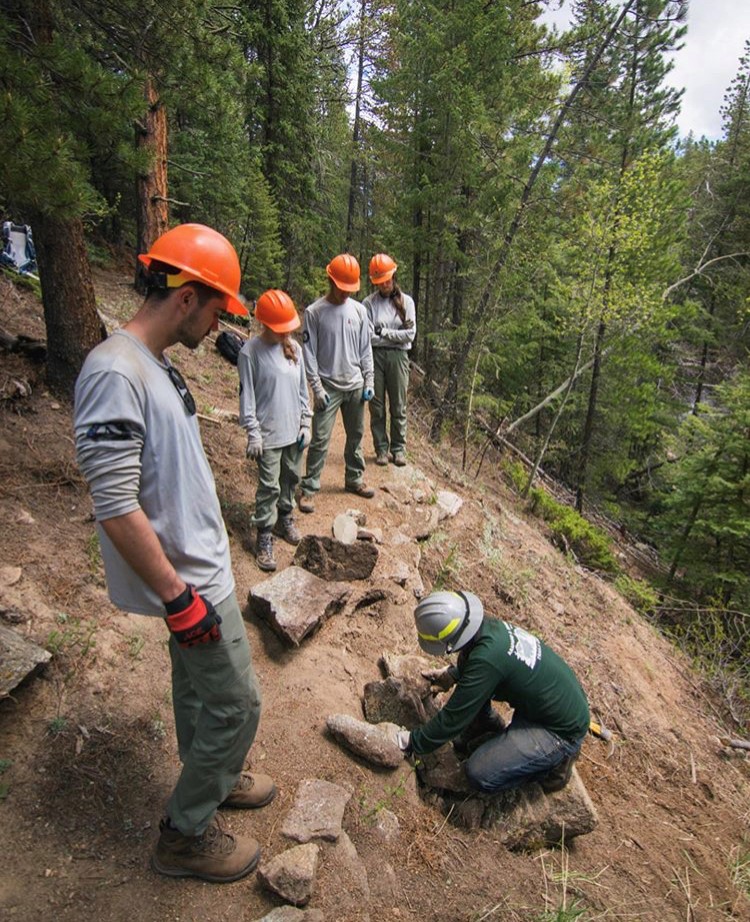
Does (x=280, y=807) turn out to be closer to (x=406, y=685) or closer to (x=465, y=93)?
(x=406, y=685)

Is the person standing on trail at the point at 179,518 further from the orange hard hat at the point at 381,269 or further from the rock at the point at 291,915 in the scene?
the orange hard hat at the point at 381,269

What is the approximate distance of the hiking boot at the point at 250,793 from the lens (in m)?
2.66

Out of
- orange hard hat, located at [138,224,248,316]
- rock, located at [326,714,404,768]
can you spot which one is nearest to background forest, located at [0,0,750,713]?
orange hard hat, located at [138,224,248,316]

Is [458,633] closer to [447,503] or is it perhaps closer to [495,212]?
[447,503]

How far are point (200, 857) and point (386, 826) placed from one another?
3.50 ft

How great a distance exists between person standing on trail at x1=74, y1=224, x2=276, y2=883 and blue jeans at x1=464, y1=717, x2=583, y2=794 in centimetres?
154

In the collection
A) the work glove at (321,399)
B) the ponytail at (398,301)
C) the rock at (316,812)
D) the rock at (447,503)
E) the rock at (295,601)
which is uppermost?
the ponytail at (398,301)

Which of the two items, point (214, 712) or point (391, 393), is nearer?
point (214, 712)

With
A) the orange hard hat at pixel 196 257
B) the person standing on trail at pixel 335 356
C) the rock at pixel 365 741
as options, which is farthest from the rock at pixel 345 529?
the orange hard hat at pixel 196 257

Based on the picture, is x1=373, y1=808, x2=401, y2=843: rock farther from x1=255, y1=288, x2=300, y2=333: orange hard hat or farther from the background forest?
the background forest

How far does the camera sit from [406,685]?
3729 millimetres

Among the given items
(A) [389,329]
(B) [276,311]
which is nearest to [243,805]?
(B) [276,311]

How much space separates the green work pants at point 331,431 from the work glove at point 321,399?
0.03m

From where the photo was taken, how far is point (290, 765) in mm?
3041
